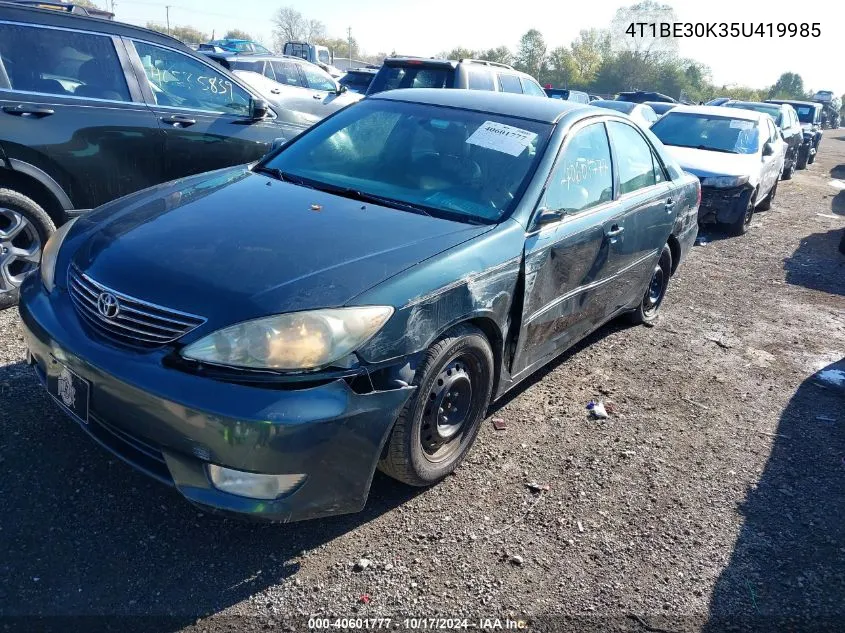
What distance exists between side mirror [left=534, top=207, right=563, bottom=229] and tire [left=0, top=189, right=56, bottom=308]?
3.11 m

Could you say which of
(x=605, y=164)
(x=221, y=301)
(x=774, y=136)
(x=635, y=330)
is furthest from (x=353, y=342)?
(x=774, y=136)

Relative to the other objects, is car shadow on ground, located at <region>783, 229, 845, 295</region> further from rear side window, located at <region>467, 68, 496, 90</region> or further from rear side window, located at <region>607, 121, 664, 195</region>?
rear side window, located at <region>467, 68, 496, 90</region>

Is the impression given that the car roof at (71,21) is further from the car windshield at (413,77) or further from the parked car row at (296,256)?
the car windshield at (413,77)

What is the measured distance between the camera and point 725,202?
8969mm

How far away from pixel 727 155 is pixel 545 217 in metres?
7.78

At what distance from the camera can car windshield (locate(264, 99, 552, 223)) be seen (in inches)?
129

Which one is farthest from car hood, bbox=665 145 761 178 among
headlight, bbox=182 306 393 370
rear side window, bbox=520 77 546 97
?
headlight, bbox=182 306 393 370

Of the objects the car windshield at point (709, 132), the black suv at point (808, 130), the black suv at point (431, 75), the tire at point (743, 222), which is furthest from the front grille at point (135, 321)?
the black suv at point (808, 130)

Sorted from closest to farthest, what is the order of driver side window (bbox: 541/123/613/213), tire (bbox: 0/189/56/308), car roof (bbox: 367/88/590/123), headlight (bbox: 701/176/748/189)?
driver side window (bbox: 541/123/613/213) < car roof (bbox: 367/88/590/123) < tire (bbox: 0/189/56/308) < headlight (bbox: 701/176/748/189)

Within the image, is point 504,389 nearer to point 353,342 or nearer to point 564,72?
point 353,342

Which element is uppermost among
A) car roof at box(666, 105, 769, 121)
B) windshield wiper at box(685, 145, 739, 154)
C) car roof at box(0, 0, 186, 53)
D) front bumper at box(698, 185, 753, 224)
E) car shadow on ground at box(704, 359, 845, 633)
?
car roof at box(0, 0, 186, 53)

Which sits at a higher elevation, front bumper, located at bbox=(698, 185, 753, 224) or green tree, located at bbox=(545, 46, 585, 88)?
green tree, located at bbox=(545, 46, 585, 88)

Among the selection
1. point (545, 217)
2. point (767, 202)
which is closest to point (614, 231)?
point (545, 217)

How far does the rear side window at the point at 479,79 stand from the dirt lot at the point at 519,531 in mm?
5565
